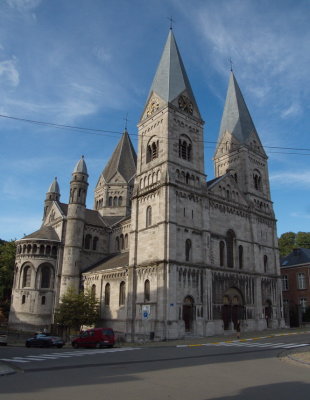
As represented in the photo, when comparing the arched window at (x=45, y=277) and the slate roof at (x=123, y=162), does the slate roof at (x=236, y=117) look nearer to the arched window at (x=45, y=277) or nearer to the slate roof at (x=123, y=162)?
the slate roof at (x=123, y=162)

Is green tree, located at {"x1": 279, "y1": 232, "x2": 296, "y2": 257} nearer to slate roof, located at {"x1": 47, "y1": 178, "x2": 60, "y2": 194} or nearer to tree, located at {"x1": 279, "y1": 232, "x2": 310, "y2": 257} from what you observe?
tree, located at {"x1": 279, "y1": 232, "x2": 310, "y2": 257}

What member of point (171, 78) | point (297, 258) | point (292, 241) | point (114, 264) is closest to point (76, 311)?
point (114, 264)

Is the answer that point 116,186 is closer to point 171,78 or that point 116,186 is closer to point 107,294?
point 171,78

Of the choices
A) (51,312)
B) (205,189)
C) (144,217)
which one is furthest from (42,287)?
(205,189)

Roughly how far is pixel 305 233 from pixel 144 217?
1813 inches

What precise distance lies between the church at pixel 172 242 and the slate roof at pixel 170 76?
17 centimetres

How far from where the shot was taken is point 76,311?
37094 millimetres

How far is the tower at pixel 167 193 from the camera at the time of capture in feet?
109

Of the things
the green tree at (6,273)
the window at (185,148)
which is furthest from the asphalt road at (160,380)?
the green tree at (6,273)

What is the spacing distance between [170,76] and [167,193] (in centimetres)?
1587

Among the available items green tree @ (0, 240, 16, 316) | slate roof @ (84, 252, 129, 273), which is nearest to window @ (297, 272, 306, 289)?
slate roof @ (84, 252, 129, 273)

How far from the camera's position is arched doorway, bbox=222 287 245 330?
37.9 meters

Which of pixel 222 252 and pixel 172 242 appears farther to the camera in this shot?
pixel 222 252

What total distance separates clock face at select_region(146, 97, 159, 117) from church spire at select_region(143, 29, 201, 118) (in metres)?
0.77
